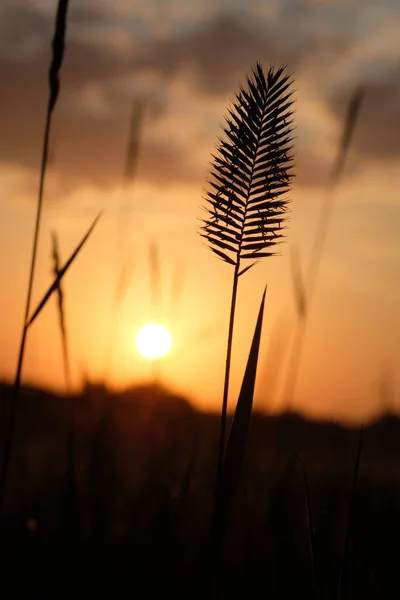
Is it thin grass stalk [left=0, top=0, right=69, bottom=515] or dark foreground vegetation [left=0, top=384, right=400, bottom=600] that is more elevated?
thin grass stalk [left=0, top=0, right=69, bottom=515]

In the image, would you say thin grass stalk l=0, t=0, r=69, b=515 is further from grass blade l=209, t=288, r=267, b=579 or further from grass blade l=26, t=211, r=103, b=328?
grass blade l=209, t=288, r=267, b=579

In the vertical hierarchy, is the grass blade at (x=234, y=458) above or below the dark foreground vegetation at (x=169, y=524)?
above

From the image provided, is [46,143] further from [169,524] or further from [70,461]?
[169,524]

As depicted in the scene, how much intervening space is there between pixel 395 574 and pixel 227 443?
2.58 m

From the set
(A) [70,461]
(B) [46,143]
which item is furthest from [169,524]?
(B) [46,143]

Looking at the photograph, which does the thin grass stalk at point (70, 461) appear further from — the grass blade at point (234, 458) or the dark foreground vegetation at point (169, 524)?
the grass blade at point (234, 458)

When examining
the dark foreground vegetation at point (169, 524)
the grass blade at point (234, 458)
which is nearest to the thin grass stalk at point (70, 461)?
the dark foreground vegetation at point (169, 524)

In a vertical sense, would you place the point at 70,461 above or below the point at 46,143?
below

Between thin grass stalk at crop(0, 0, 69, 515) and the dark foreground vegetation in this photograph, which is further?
the dark foreground vegetation

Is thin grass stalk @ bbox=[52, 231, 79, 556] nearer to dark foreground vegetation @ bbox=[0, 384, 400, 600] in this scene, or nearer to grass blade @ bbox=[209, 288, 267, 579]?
dark foreground vegetation @ bbox=[0, 384, 400, 600]

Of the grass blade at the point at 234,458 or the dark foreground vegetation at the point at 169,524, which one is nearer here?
the grass blade at the point at 234,458

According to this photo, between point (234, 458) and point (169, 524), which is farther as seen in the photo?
point (169, 524)

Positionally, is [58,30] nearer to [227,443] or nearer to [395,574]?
[227,443]

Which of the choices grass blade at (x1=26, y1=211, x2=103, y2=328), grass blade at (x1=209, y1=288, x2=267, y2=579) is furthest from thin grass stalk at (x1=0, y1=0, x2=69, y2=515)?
grass blade at (x1=209, y1=288, x2=267, y2=579)
